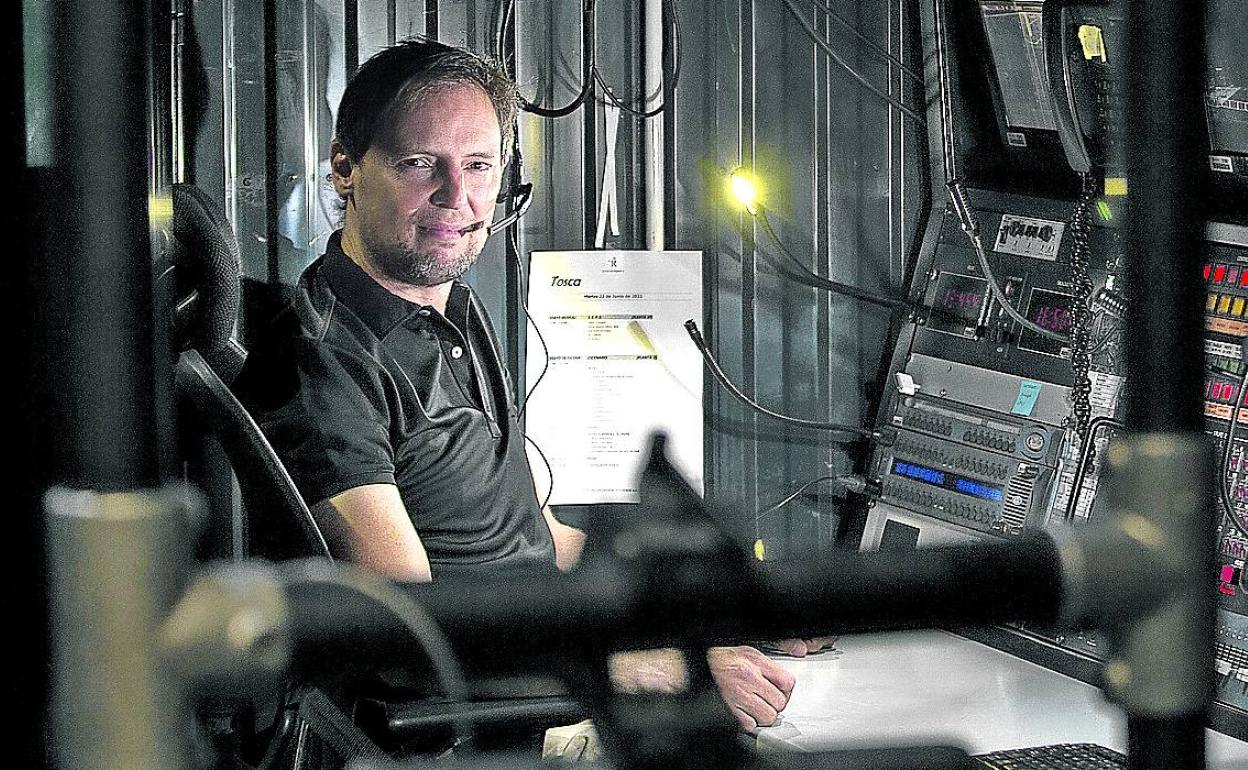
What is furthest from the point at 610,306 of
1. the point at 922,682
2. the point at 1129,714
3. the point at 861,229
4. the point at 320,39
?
the point at 1129,714

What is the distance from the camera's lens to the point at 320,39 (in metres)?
2.29

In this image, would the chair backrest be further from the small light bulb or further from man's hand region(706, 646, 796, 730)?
the small light bulb

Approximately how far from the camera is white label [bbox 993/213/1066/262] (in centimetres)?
208

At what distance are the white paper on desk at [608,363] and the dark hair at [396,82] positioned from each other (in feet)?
1.00

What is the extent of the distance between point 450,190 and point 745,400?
61 centimetres

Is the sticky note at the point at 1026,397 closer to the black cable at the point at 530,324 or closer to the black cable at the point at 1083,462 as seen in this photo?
the black cable at the point at 1083,462

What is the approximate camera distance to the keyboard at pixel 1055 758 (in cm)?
138

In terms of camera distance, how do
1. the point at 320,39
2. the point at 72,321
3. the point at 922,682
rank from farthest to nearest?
the point at 320,39
the point at 922,682
the point at 72,321

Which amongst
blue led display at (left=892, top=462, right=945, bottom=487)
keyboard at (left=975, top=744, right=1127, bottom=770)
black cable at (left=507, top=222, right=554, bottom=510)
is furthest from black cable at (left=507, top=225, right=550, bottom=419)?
keyboard at (left=975, top=744, right=1127, bottom=770)

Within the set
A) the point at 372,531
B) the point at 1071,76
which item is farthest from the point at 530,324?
the point at 1071,76

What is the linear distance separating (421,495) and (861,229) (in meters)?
0.88

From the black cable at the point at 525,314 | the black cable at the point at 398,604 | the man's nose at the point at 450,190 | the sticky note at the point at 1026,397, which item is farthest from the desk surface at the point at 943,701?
the black cable at the point at 398,604

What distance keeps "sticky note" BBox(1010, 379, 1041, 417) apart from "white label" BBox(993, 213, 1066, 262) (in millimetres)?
186

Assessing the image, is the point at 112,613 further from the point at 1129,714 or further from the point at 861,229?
the point at 861,229
